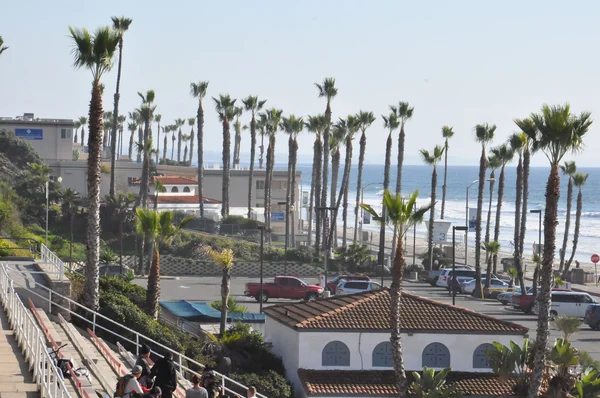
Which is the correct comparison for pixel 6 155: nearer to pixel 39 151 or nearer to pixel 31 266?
pixel 39 151

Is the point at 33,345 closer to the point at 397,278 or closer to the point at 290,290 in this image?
the point at 397,278

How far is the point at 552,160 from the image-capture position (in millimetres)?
27594

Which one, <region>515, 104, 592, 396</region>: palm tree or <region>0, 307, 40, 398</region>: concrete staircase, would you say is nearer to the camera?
<region>0, 307, 40, 398</region>: concrete staircase

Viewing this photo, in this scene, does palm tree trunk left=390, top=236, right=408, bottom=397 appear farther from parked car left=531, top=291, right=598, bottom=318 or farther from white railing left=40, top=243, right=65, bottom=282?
parked car left=531, top=291, right=598, bottom=318

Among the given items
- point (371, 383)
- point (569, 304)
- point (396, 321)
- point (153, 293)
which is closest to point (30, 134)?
point (569, 304)

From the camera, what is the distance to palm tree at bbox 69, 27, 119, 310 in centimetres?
3086

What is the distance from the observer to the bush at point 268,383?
29.8 m

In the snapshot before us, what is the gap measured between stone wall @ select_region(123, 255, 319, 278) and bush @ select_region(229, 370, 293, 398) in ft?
113

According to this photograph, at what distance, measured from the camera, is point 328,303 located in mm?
35250

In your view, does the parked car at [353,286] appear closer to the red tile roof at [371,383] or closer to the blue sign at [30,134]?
the red tile roof at [371,383]

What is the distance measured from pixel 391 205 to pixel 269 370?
7187mm

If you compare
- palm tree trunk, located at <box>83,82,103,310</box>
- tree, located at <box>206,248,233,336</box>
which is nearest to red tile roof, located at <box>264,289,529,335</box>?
tree, located at <box>206,248,233,336</box>

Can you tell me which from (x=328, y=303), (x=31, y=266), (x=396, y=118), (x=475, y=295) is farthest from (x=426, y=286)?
(x=31, y=266)

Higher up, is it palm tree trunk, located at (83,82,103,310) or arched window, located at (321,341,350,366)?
palm tree trunk, located at (83,82,103,310)
